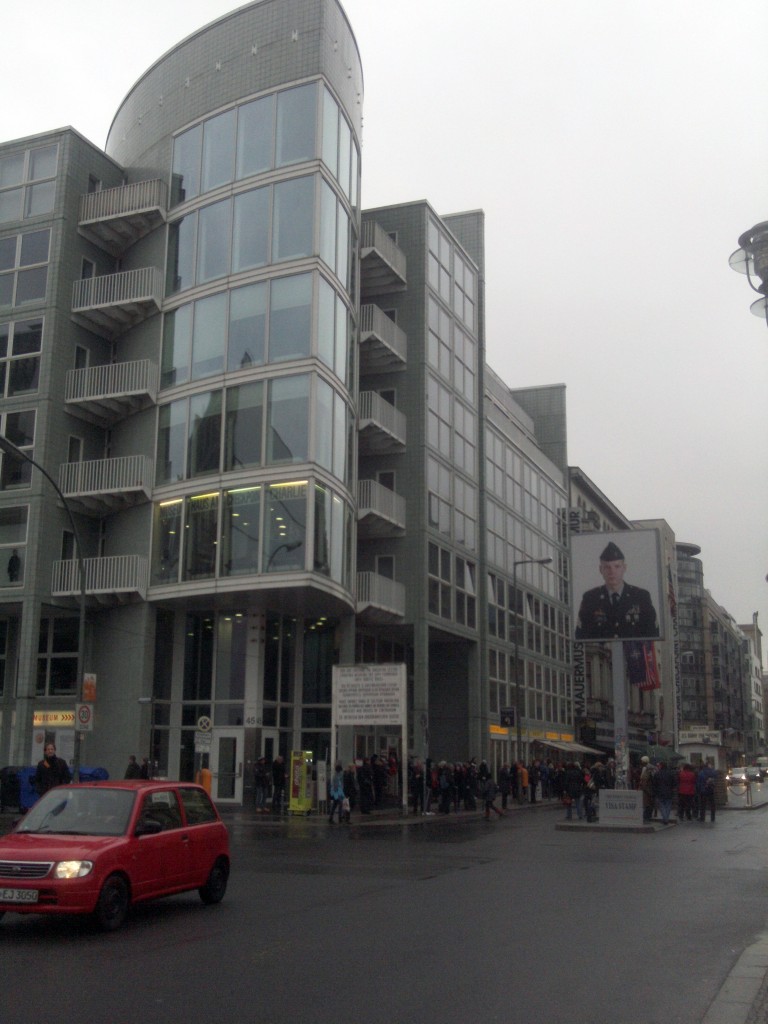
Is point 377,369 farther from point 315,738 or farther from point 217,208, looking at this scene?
point 315,738

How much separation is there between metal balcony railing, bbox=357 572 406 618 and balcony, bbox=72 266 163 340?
11.8m

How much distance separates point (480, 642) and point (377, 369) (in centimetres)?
1306

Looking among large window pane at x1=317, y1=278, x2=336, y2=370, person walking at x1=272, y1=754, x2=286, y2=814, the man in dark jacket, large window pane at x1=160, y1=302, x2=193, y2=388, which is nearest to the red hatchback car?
the man in dark jacket

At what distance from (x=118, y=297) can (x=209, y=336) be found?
3859mm

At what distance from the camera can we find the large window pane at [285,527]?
107 feet

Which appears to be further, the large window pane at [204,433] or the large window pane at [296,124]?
the large window pane at [296,124]

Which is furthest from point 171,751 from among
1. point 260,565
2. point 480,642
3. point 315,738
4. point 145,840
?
point 145,840

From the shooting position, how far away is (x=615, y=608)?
31.4 metres

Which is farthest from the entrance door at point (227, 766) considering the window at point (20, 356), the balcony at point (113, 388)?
the window at point (20, 356)

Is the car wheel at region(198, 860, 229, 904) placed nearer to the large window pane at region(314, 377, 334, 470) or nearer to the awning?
the large window pane at region(314, 377, 334, 470)

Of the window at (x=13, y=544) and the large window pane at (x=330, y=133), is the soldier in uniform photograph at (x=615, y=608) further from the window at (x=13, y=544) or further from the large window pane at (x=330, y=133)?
the window at (x=13, y=544)

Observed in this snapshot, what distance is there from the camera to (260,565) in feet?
107

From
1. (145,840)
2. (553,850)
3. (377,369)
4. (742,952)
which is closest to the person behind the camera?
Result: (742,952)

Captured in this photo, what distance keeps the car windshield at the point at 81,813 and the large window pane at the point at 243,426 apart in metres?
22.1
